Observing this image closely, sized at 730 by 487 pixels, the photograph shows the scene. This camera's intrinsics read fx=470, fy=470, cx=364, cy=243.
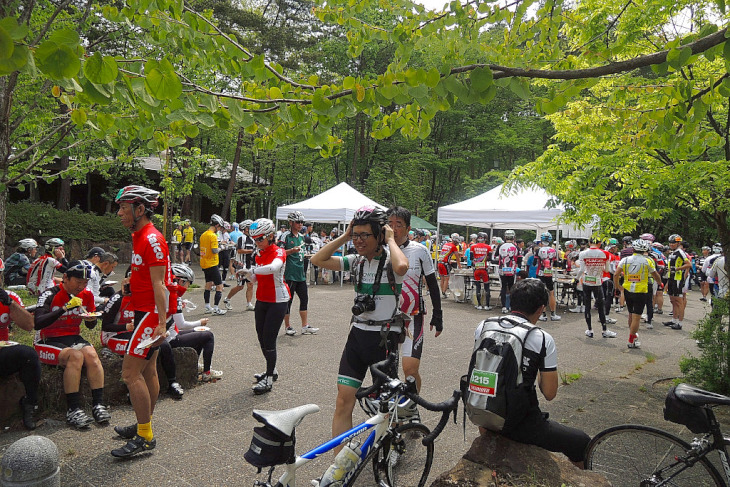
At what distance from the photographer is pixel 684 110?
344 cm

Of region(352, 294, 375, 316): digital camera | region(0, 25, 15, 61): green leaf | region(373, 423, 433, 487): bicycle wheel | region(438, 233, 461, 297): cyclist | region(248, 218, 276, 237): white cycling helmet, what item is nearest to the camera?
region(0, 25, 15, 61): green leaf

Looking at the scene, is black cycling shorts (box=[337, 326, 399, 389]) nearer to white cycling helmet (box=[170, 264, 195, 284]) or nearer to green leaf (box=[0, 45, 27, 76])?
green leaf (box=[0, 45, 27, 76])

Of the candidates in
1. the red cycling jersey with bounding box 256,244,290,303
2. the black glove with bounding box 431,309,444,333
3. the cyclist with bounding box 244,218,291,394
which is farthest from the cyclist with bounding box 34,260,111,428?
the black glove with bounding box 431,309,444,333

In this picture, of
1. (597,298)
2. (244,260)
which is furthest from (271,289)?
(244,260)

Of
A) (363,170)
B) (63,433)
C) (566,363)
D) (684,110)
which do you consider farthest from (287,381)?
(363,170)

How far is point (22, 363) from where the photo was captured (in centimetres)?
423

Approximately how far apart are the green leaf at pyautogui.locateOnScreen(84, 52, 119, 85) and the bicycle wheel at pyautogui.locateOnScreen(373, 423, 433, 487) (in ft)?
7.76

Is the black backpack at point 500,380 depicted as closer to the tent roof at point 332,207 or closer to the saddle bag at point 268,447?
the saddle bag at point 268,447

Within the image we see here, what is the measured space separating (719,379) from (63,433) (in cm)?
668

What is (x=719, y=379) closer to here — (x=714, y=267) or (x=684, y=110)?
(x=684, y=110)

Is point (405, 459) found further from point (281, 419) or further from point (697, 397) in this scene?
point (697, 397)

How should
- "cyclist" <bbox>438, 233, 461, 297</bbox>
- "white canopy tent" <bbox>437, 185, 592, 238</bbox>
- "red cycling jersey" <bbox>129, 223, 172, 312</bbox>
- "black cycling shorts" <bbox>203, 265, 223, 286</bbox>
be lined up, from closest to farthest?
"red cycling jersey" <bbox>129, 223, 172, 312</bbox> < "black cycling shorts" <bbox>203, 265, 223, 286</bbox> < "white canopy tent" <bbox>437, 185, 592, 238</bbox> < "cyclist" <bbox>438, 233, 461, 297</bbox>

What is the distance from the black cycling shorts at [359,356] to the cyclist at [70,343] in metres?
2.58

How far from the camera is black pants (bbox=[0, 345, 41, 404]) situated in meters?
4.19
